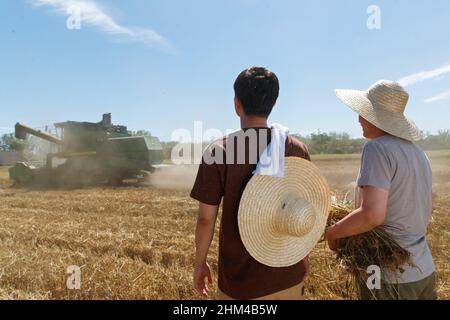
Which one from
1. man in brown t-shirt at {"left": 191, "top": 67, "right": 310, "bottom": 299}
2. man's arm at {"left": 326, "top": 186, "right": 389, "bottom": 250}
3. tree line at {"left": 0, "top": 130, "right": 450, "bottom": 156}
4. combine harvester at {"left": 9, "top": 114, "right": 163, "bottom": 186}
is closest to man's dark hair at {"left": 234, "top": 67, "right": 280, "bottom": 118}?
man in brown t-shirt at {"left": 191, "top": 67, "right": 310, "bottom": 299}

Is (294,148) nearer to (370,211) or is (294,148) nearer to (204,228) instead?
(370,211)

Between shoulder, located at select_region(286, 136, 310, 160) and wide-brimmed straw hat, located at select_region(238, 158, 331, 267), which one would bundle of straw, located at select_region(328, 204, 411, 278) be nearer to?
wide-brimmed straw hat, located at select_region(238, 158, 331, 267)

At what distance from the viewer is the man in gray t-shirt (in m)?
1.81

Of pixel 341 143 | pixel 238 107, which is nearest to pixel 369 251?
pixel 238 107

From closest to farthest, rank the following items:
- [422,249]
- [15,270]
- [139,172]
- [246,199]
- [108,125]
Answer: [246,199] → [422,249] → [15,270] → [139,172] → [108,125]

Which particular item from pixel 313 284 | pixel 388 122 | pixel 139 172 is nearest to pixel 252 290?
pixel 388 122

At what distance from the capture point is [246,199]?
6.03 feet

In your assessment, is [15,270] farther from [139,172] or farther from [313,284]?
[139,172]

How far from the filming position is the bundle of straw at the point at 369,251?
2.00 m

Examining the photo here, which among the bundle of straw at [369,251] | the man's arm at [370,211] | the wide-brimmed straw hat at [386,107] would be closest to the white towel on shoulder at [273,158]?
the man's arm at [370,211]

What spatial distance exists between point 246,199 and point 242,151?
235 mm

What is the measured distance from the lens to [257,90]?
1873 mm

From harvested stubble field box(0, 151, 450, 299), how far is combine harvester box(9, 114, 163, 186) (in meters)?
7.24

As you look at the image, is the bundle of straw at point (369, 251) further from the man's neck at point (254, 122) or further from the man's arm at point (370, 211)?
the man's neck at point (254, 122)
